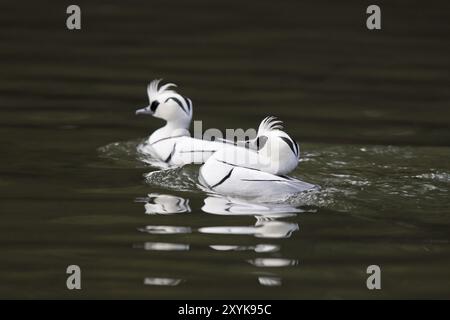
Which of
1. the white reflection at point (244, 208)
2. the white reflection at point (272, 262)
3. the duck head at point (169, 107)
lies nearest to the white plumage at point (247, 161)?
the white reflection at point (244, 208)

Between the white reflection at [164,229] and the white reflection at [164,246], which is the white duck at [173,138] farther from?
the white reflection at [164,246]

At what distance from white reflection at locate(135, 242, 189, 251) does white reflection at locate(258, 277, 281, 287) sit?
931 millimetres

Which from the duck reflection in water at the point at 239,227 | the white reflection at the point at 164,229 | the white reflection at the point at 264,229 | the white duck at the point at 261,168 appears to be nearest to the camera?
the duck reflection in water at the point at 239,227

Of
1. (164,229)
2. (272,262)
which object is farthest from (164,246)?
(272,262)

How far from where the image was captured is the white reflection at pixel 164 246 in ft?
28.6

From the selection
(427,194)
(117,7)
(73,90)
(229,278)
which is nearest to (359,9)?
(117,7)

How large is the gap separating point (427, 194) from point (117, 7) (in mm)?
11011

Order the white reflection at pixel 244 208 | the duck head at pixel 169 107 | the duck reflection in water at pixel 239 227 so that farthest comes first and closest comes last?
1. the duck head at pixel 169 107
2. the white reflection at pixel 244 208
3. the duck reflection in water at pixel 239 227

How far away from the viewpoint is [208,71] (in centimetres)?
1645

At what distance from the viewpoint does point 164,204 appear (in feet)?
33.2

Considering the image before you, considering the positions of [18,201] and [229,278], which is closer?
[229,278]
